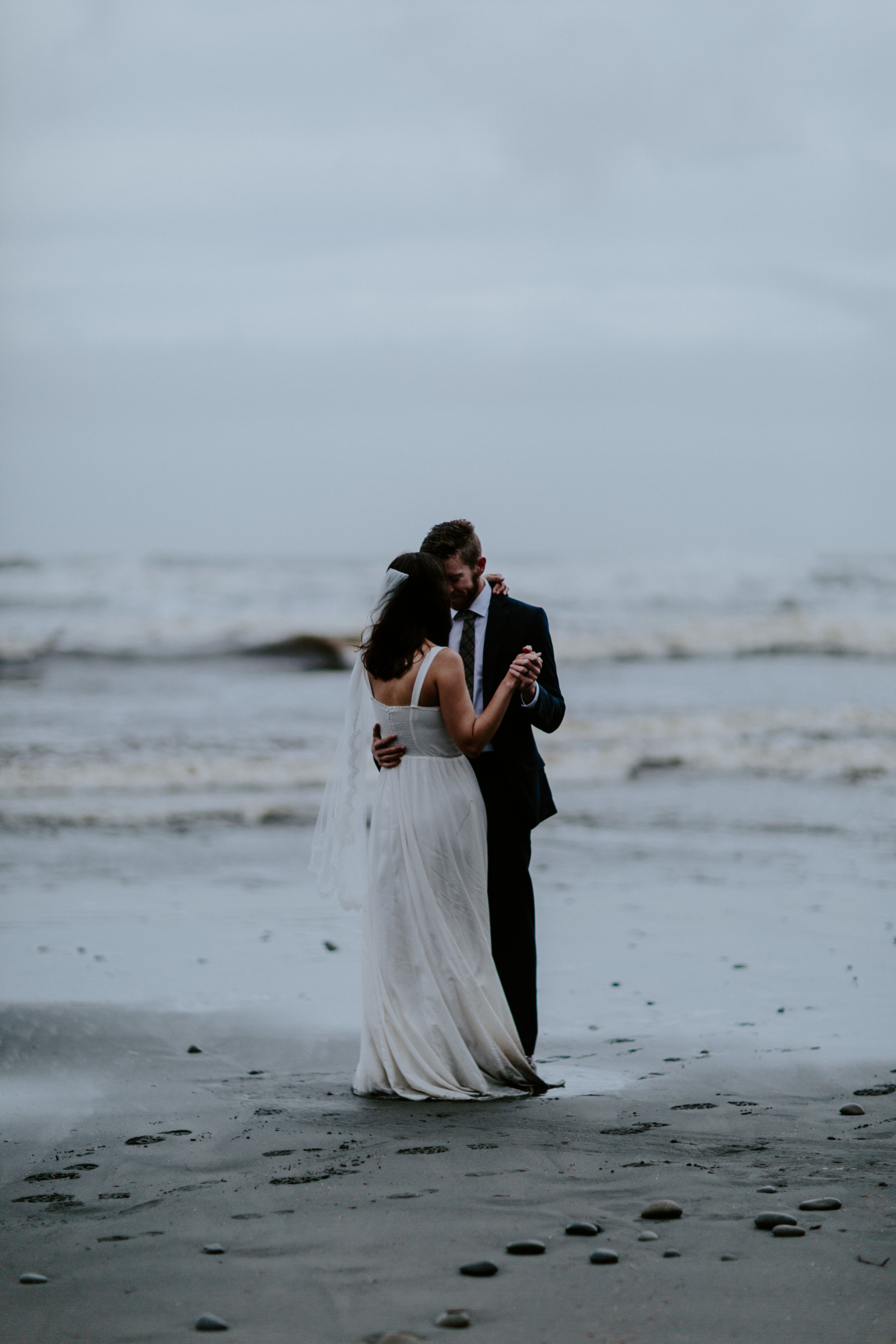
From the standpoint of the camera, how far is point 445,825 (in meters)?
4.46

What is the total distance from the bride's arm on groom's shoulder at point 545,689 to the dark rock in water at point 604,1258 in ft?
6.78

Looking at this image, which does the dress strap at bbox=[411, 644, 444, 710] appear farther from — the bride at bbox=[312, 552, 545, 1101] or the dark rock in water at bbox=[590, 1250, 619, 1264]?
the dark rock in water at bbox=[590, 1250, 619, 1264]

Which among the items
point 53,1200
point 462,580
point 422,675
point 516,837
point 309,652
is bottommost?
point 53,1200

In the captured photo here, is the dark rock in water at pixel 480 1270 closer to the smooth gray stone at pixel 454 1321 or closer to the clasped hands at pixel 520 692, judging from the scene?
the smooth gray stone at pixel 454 1321

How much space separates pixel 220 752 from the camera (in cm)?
1481

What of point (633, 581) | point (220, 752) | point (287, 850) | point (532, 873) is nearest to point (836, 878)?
point (532, 873)

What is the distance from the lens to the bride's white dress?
435 cm

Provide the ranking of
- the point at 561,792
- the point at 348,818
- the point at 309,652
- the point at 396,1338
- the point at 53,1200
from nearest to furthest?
the point at 396,1338
the point at 53,1200
the point at 348,818
the point at 561,792
the point at 309,652

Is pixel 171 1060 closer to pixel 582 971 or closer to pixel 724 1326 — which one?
pixel 582 971

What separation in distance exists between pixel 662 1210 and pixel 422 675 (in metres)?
1.96

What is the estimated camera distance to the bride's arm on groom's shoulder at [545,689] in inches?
180

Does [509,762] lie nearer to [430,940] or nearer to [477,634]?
[477,634]

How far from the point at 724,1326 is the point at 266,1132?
1791 mm

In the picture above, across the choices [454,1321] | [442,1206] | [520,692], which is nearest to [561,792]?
[520,692]
